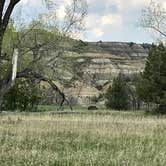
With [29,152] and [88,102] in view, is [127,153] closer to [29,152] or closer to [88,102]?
[29,152]

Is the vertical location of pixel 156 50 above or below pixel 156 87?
above

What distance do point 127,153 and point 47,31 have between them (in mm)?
29213

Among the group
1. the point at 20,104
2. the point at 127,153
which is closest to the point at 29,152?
the point at 127,153

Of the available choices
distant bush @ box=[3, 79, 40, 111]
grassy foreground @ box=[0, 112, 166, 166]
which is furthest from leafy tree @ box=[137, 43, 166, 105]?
grassy foreground @ box=[0, 112, 166, 166]

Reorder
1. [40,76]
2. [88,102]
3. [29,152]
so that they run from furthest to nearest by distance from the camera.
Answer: [88,102] → [40,76] → [29,152]

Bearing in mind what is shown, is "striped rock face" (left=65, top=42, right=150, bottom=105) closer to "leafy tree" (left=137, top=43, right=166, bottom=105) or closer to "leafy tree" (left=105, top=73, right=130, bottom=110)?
"leafy tree" (left=105, top=73, right=130, bottom=110)

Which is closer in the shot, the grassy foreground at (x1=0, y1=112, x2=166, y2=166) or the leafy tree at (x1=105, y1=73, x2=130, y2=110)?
the grassy foreground at (x1=0, y1=112, x2=166, y2=166)

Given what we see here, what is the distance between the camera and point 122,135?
46.0 ft

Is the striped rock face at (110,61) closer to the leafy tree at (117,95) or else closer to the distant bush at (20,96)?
the leafy tree at (117,95)

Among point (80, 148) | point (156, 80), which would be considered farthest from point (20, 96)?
point (80, 148)

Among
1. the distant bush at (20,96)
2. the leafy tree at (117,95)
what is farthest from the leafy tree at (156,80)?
the distant bush at (20,96)

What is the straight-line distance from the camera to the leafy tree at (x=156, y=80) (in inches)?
1993

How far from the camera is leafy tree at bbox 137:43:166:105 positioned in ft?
166

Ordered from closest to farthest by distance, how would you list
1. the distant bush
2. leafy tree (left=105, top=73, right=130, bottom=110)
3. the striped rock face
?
the distant bush → leafy tree (left=105, top=73, right=130, bottom=110) → the striped rock face
